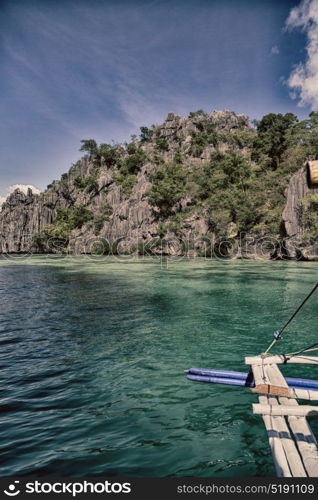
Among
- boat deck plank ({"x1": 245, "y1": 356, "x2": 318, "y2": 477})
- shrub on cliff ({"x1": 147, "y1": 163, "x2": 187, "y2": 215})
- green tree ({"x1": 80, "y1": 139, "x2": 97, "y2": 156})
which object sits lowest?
boat deck plank ({"x1": 245, "y1": 356, "x2": 318, "y2": 477})

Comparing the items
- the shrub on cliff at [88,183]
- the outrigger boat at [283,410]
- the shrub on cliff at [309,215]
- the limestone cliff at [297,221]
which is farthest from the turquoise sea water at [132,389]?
the shrub on cliff at [88,183]

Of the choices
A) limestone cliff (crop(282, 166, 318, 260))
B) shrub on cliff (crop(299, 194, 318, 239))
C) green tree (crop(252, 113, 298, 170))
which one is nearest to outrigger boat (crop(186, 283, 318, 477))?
limestone cliff (crop(282, 166, 318, 260))

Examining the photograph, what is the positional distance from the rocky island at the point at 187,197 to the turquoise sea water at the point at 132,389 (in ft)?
105

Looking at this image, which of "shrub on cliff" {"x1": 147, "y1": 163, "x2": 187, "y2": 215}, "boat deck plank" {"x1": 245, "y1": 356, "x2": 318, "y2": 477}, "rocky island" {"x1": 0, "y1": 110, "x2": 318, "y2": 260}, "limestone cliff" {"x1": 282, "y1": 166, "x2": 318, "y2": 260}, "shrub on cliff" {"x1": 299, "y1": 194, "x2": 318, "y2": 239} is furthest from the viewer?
"shrub on cliff" {"x1": 147, "y1": 163, "x2": 187, "y2": 215}

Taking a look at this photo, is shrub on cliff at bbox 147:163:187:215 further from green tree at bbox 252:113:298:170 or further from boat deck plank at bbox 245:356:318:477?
boat deck plank at bbox 245:356:318:477

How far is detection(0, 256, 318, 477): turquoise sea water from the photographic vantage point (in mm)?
3818

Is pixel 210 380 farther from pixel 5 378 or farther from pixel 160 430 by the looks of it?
pixel 5 378

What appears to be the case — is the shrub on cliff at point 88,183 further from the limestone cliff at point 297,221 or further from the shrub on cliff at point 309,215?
the shrub on cliff at point 309,215

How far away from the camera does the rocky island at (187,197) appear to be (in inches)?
1752

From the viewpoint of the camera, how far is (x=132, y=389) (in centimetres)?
570

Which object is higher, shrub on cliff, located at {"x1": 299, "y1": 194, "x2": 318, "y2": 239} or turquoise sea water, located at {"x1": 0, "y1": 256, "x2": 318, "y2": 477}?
shrub on cliff, located at {"x1": 299, "y1": 194, "x2": 318, "y2": 239}

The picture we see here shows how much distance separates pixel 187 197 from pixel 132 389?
57.4 metres

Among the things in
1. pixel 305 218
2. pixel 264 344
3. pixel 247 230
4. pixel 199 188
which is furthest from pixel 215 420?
pixel 199 188

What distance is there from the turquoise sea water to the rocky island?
105ft
